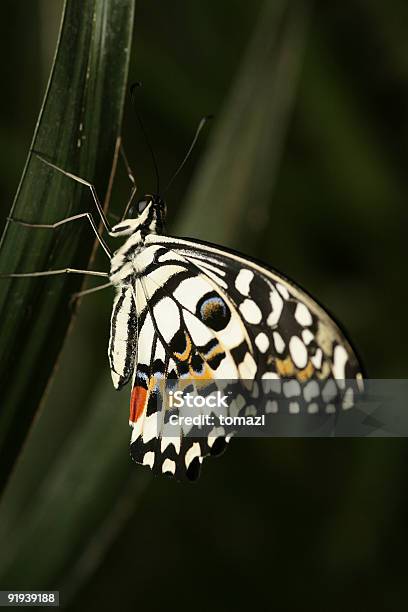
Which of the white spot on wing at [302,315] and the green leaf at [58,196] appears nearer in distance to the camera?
the green leaf at [58,196]

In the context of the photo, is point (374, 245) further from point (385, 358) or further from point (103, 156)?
point (103, 156)

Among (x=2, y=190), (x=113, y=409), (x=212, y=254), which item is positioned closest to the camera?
(x=212, y=254)

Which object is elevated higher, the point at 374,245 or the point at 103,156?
the point at 374,245

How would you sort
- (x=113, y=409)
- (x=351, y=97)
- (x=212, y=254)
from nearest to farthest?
(x=212, y=254) < (x=113, y=409) < (x=351, y=97)

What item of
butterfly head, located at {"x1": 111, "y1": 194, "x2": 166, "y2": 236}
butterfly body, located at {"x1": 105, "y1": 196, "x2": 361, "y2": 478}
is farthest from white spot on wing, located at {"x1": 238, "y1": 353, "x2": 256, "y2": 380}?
butterfly head, located at {"x1": 111, "y1": 194, "x2": 166, "y2": 236}

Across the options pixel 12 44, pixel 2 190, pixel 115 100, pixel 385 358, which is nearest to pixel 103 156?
pixel 115 100

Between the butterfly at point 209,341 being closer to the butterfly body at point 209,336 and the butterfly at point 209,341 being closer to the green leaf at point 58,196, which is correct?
the butterfly body at point 209,336

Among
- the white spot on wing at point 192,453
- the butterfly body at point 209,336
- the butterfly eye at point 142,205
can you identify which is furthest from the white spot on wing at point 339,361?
the butterfly eye at point 142,205

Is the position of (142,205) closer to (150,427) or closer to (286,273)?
(150,427)

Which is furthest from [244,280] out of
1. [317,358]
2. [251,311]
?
[317,358]
